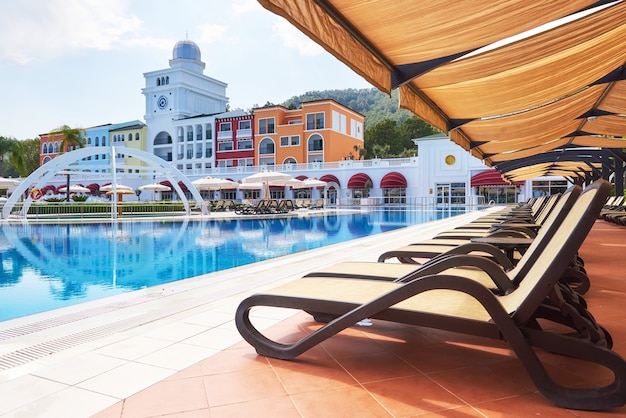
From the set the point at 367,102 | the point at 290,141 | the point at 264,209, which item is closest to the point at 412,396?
the point at 264,209

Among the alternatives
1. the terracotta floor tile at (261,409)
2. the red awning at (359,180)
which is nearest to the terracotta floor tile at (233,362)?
the terracotta floor tile at (261,409)

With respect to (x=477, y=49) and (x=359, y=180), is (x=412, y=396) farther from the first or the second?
(x=359, y=180)

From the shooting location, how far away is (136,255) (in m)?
9.59

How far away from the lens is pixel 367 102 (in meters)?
69.7

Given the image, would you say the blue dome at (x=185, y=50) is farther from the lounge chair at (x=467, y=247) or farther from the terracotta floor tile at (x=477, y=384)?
the terracotta floor tile at (x=477, y=384)

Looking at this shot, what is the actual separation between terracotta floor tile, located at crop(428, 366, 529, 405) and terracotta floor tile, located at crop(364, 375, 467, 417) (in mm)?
58

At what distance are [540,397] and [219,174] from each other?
44433mm

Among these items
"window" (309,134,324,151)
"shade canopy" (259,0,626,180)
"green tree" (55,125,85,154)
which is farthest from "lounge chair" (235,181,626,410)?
"green tree" (55,125,85,154)

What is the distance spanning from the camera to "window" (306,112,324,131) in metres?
42.8

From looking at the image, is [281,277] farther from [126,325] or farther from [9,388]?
[9,388]

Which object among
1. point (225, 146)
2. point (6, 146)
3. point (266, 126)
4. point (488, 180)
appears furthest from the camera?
point (225, 146)

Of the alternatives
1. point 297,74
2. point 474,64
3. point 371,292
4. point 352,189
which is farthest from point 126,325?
point 297,74

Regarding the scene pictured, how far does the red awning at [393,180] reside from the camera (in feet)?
120

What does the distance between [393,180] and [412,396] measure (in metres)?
35.4
